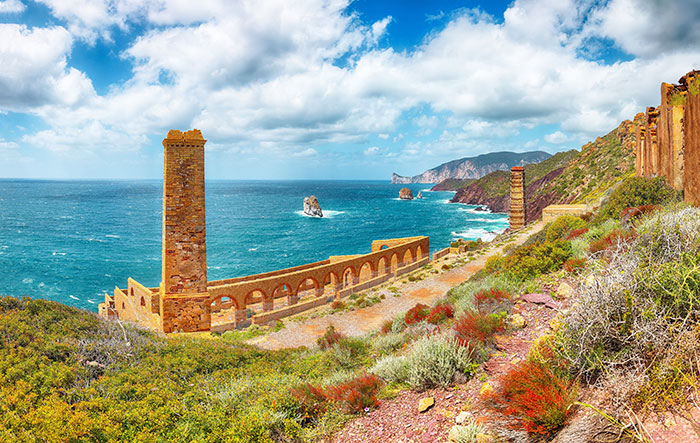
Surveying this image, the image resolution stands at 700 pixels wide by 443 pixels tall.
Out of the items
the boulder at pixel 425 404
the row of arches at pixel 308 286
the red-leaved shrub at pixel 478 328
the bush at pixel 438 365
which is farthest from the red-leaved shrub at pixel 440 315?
the row of arches at pixel 308 286

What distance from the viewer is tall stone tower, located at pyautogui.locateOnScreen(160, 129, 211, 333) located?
13.9m

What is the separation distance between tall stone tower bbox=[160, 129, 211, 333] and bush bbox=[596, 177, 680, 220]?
48.3 ft

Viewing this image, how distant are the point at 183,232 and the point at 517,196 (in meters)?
32.3

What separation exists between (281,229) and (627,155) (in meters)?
58.5

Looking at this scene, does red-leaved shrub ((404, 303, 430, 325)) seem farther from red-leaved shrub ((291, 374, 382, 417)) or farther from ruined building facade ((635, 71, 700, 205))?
ruined building facade ((635, 71, 700, 205))

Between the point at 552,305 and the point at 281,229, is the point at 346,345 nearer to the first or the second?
the point at 552,305

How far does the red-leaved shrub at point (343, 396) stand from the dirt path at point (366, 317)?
308 inches

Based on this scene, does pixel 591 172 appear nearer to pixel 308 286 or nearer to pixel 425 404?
pixel 308 286

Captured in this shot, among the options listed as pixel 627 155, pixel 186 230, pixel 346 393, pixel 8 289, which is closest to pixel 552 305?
pixel 346 393

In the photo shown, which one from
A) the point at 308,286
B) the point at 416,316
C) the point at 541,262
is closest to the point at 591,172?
the point at 308,286

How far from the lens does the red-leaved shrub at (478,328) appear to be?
5.79m

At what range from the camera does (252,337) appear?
659 inches

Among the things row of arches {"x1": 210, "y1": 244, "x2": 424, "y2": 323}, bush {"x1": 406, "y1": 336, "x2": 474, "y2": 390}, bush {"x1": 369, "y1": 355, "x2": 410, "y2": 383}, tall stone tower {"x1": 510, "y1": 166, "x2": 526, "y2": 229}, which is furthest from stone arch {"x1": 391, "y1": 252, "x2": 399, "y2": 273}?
bush {"x1": 406, "y1": 336, "x2": 474, "y2": 390}

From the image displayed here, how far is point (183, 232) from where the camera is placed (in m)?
14.3
